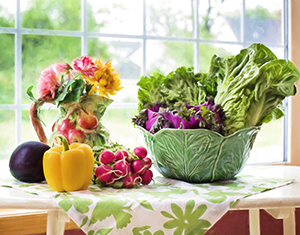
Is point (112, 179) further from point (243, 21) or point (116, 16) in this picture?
point (243, 21)

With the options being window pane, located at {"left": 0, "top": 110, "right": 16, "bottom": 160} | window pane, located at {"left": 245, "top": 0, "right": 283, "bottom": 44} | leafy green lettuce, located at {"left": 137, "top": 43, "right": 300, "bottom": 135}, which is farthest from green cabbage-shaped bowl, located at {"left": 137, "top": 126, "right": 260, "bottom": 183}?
window pane, located at {"left": 245, "top": 0, "right": 283, "bottom": 44}

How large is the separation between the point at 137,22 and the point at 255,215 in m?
0.98

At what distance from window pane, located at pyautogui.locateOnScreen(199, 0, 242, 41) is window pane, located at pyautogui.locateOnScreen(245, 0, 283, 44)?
2.3 inches

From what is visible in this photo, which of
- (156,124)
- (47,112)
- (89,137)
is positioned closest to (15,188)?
(89,137)

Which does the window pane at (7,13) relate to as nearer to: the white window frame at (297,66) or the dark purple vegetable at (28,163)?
the dark purple vegetable at (28,163)

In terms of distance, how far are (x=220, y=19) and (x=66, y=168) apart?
1.21 metres

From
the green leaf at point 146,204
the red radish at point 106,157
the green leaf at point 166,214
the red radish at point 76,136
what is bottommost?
the green leaf at point 166,214

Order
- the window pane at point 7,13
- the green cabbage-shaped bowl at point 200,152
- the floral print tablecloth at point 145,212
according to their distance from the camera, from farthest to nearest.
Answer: the window pane at point 7,13 < the green cabbage-shaped bowl at point 200,152 < the floral print tablecloth at point 145,212

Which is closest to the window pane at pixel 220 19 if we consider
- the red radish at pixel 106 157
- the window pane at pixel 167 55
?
the window pane at pixel 167 55

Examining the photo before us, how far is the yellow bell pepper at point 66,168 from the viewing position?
82 cm

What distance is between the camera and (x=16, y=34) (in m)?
1.41

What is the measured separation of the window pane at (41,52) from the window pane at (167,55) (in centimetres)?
33

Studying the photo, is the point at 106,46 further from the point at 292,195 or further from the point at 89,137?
the point at 292,195

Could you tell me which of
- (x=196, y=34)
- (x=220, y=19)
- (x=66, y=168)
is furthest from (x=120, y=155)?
(x=220, y=19)
